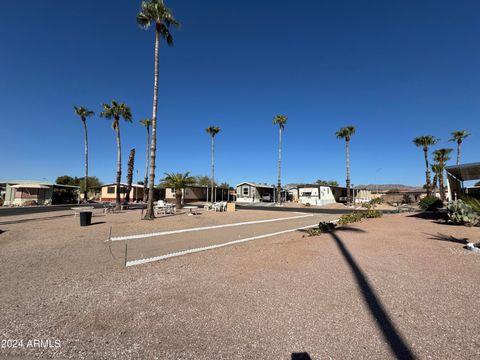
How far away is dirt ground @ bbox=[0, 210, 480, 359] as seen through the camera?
2.63 m

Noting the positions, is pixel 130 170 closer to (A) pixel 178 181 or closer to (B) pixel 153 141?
(A) pixel 178 181

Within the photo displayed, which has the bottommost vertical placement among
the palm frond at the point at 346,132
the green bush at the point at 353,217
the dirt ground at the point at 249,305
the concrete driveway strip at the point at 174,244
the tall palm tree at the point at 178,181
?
the concrete driveway strip at the point at 174,244

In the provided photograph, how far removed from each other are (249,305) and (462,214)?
39.9ft

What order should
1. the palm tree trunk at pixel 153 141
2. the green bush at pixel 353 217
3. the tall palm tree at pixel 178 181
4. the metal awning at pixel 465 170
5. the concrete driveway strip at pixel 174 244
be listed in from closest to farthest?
the concrete driveway strip at pixel 174 244 < the green bush at pixel 353 217 < the metal awning at pixel 465 170 < the palm tree trunk at pixel 153 141 < the tall palm tree at pixel 178 181

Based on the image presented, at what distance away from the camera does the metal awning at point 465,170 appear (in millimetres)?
13383

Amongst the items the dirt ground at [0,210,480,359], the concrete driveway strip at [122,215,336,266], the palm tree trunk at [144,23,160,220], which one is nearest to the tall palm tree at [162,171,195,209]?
the palm tree trunk at [144,23,160,220]

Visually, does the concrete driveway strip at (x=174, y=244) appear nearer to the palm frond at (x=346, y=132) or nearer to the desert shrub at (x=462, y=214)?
the desert shrub at (x=462, y=214)

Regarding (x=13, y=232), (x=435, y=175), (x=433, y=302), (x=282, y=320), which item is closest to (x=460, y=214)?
(x=433, y=302)

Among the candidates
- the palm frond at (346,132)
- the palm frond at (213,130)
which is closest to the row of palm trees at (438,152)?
the palm frond at (346,132)

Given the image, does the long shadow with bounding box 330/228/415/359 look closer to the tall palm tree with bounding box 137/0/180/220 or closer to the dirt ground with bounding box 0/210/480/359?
the dirt ground with bounding box 0/210/480/359

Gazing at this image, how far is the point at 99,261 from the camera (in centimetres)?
601

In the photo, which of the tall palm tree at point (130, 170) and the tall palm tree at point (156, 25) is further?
the tall palm tree at point (130, 170)

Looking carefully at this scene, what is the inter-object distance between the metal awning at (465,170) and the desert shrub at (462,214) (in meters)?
3.82

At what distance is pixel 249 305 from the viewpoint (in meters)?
3.61
